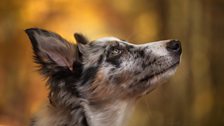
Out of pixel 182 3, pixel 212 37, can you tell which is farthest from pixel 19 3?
pixel 212 37

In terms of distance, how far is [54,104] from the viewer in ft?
4.49

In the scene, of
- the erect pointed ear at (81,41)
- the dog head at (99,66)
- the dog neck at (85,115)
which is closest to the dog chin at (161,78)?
the dog head at (99,66)

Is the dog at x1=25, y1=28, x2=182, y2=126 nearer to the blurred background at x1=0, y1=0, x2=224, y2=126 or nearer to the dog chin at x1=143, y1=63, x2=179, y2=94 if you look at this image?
the dog chin at x1=143, y1=63, x2=179, y2=94

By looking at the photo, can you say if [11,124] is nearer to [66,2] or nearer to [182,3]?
[66,2]

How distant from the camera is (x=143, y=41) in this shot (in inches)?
59.9

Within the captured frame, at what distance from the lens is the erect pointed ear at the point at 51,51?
1304 mm

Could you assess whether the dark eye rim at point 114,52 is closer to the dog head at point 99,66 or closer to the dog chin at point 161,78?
the dog head at point 99,66

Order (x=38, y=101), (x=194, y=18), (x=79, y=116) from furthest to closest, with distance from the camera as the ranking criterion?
(x=194, y=18)
(x=38, y=101)
(x=79, y=116)

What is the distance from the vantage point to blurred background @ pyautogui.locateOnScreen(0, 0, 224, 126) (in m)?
1.53

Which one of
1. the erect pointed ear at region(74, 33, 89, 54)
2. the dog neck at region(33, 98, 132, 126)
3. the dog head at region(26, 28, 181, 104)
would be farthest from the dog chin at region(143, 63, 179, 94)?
the erect pointed ear at region(74, 33, 89, 54)

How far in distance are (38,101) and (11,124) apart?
0.13 metres

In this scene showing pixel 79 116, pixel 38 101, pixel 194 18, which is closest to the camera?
pixel 79 116

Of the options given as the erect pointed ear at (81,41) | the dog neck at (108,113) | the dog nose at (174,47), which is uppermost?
the erect pointed ear at (81,41)

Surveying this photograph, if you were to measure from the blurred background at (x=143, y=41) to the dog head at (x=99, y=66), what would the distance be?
4.4 inches
